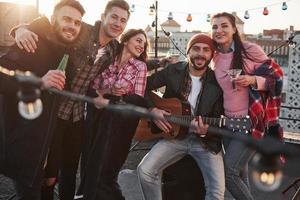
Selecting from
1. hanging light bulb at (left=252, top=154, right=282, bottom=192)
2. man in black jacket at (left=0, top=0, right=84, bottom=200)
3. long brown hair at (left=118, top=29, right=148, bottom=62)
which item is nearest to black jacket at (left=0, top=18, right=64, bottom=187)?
man in black jacket at (left=0, top=0, right=84, bottom=200)

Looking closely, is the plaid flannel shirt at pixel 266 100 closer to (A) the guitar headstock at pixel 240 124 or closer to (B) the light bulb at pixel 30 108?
(A) the guitar headstock at pixel 240 124

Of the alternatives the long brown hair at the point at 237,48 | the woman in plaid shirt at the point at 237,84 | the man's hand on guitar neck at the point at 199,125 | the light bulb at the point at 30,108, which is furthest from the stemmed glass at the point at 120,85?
the light bulb at the point at 30,108

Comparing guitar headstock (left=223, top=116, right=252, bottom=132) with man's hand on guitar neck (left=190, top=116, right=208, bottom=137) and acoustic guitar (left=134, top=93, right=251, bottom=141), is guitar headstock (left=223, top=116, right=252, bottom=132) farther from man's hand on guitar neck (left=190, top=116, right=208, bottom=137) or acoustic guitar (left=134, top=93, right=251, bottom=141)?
man's hand on guitar neck (left=190, top=116, right=208, bottom=137)

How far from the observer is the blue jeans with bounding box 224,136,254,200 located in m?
3.39

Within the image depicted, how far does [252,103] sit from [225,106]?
24 centimetres

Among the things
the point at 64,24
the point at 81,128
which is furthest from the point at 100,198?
the point at 64,24

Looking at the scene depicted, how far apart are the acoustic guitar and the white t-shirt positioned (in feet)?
0.17

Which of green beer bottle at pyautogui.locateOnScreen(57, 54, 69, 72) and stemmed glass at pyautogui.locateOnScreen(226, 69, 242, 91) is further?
stemmed glass at pyautogui.locateOnScreen(226, 69, 242, 91)

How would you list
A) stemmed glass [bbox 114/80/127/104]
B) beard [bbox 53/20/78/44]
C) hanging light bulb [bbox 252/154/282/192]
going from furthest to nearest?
stemmed glass [bbox 114/80/127/104]
beard [bbox 53/20/78/44]
hanging light bulb [bbox 252/154/282/192]

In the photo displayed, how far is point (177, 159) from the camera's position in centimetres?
357

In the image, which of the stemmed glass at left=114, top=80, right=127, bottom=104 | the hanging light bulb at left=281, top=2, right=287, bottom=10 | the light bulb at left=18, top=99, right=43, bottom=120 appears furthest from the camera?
the hanging light bulb at left=281, top=2, right=287, bottom=10

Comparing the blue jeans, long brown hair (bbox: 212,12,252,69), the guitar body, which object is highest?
long brown hair (bbox: 212,12,252,69)

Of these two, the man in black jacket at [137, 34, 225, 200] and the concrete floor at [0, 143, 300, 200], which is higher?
the man in black jacket at [137, 34, 225, 200]

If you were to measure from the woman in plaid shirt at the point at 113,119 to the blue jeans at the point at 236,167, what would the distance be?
0.89m
